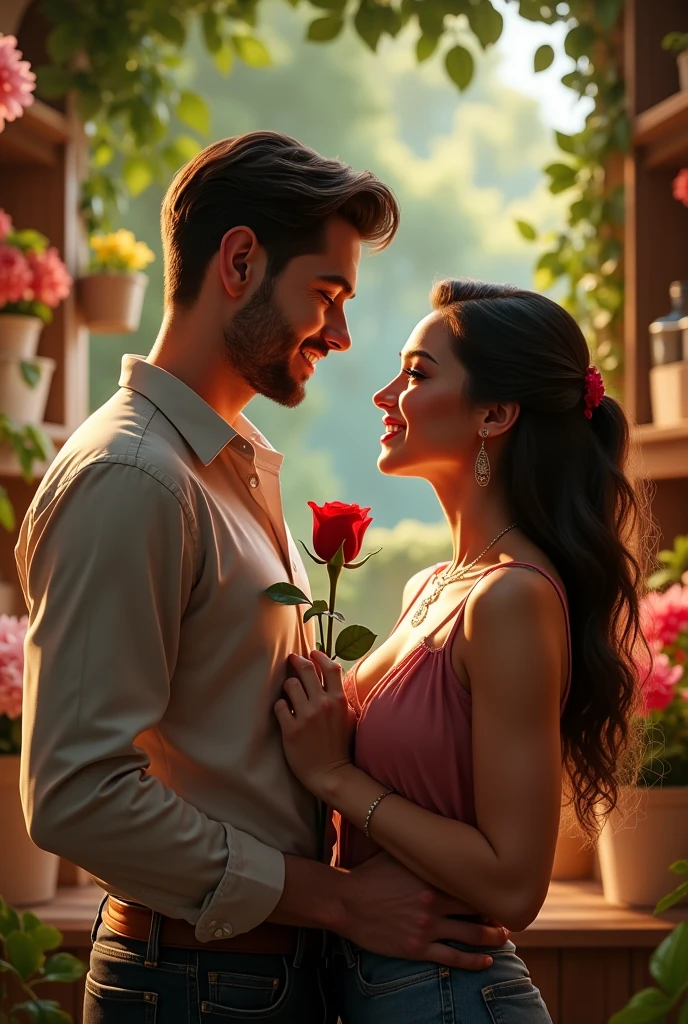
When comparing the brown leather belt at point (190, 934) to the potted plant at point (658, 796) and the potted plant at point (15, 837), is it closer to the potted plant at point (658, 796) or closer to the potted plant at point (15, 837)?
the potted plant at point (15, 837)

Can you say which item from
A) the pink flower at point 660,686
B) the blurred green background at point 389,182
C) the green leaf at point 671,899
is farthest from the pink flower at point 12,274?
the blurred green background at point 389,182

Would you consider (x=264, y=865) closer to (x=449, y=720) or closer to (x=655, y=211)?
(x=449, y=720)

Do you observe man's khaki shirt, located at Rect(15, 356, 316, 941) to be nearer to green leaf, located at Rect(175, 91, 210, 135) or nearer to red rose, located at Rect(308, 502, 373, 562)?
red rose, located at Rect(308, 502, 373, 562)

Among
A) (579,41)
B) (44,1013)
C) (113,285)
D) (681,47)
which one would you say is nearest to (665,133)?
(681,47)

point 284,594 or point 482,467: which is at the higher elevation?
point 482,467

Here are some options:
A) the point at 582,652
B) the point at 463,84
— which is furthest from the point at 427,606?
the point at 463,84

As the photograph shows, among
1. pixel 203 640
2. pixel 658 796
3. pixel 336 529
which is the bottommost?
pixel 658 796

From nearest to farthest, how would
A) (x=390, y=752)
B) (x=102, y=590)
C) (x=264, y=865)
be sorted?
(x=102, y=590), (x=264, y=865), (x=390, y=752)

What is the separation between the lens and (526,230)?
2875mm

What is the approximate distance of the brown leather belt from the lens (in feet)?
4.17

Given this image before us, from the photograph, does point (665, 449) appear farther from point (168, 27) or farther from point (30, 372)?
point (168, 27)

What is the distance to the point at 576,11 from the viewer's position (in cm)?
261

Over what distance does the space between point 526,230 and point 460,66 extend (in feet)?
1.48

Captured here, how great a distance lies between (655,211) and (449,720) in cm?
158
